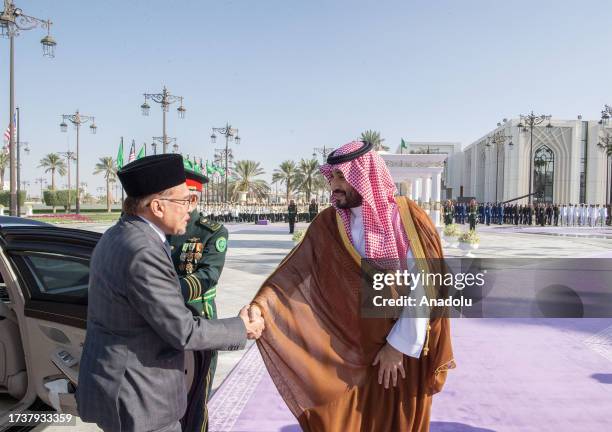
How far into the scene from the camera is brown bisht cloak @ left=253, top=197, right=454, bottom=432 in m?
2.63

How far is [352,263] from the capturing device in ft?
8.85

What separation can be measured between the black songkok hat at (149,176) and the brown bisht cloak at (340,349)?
92 cm

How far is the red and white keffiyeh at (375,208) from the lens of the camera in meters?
2.67

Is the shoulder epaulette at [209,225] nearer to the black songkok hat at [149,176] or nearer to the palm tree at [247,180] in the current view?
the black songkok hat at [149,176]

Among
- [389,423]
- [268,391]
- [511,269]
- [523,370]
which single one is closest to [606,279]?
[511,269]

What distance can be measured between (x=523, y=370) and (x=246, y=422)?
3.00 m

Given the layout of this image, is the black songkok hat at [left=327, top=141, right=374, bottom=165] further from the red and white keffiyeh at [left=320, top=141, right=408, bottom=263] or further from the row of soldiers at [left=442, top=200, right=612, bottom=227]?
the row of soldiers at [left=442, top=200, right=612, bottom=227]

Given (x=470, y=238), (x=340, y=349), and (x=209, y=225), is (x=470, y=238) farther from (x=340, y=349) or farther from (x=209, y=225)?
(x=340, y=349)

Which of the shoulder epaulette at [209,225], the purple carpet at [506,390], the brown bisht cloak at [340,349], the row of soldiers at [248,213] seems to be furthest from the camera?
the row of soldiers at [248,213]

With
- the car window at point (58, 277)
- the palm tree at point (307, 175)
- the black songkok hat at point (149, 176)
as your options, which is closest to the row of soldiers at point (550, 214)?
the palm tree at point (307, 175)

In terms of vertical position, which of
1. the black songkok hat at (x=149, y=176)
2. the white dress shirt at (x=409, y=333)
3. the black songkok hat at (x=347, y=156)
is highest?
the black songkok hat at (x=347, y=156)

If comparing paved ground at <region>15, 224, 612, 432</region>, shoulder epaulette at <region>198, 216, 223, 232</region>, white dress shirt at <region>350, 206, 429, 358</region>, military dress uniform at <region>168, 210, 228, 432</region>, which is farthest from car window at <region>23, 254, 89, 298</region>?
white dress shirt at <region>350, 206, 429, 358</region>

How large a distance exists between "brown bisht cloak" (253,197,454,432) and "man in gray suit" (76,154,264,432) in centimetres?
74

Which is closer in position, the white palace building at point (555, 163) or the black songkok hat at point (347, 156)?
the black songkok hat at point (347, 156)
